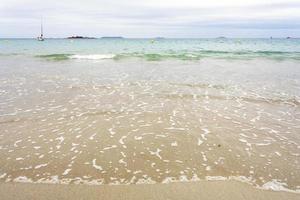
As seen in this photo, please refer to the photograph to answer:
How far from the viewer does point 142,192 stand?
476 centimetres

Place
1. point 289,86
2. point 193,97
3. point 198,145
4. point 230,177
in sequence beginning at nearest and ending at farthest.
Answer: point 230,177 → point 198,145 → point 193,97 → point 289,86

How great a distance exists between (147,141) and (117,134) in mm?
821

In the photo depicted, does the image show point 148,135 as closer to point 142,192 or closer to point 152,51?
point 142,192

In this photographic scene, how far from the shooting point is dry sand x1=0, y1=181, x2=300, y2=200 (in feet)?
15.1

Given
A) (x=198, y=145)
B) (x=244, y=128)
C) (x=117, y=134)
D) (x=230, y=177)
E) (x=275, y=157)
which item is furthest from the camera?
(x=244, y=128)

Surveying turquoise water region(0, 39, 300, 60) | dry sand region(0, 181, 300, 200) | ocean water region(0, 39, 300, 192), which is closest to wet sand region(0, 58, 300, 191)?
ocean water region(0, 39, 300, 192)

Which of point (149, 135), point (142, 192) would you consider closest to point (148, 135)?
point (149, 135)

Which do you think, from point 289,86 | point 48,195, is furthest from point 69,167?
point 289,86

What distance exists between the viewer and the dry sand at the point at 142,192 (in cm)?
462

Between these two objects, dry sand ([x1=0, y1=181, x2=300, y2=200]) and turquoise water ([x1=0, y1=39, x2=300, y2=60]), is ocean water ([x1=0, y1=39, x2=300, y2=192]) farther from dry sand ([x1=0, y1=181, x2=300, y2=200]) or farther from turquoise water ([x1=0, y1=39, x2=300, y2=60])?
turquoise water ([x1=0, y1=39, x2=300, y2=60])

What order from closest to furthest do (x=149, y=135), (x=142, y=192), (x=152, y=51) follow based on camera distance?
(x=142, y=192) → (x=149, y=135) → (x=152, y=51)

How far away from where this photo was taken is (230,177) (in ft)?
17.4

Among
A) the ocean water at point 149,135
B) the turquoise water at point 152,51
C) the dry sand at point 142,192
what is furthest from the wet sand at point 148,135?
the turquoise water at point 152,51

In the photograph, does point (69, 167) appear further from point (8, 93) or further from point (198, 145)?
point (8, 93)
